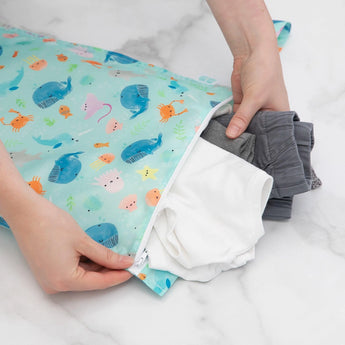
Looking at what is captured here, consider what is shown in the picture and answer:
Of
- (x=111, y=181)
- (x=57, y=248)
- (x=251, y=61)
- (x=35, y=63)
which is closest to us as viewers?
(x=57, y=248)

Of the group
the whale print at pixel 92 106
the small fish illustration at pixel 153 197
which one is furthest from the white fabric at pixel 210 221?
the whale print at pixel 92 106

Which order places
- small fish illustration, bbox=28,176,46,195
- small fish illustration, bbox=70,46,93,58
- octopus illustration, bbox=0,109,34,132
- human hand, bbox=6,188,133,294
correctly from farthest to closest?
small fish illustration, bbox=70,46,93,58 → octopus illustration, bbox=0,109,34,132 → small fish illustration, bbox=28,176,46,195 → human hand, bbox=6,188,133,294

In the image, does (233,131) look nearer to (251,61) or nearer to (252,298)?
(251,61)

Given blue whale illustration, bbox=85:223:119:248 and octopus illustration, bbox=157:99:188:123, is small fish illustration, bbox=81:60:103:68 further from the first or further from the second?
blue whale illustration, bbox=85:223:119:248

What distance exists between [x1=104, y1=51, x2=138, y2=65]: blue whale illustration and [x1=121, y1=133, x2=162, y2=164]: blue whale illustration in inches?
12.0

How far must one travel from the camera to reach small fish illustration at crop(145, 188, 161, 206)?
85cm

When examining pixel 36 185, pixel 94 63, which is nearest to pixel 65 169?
pixel 36 185

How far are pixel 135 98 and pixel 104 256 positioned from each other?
31cm

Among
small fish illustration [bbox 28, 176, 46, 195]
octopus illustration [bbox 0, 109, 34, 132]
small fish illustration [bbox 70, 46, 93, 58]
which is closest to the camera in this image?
small fish illustration [bbox 28, 176, 46, 195]

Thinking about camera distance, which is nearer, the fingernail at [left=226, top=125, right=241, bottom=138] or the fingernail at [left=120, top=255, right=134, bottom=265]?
the fingernail at [left=120, top=255, right=134, bottom=265]

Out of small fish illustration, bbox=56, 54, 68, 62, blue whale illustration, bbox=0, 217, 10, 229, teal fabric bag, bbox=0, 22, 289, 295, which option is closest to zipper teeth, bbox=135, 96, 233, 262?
teal fabric bag, bbox=0, 22, 289, 295

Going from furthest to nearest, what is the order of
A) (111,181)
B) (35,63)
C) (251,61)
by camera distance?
1. (35,63)
2. (251,61)
3. (111,181)

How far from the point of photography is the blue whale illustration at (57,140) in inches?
38.2

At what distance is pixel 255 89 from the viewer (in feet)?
3.12
